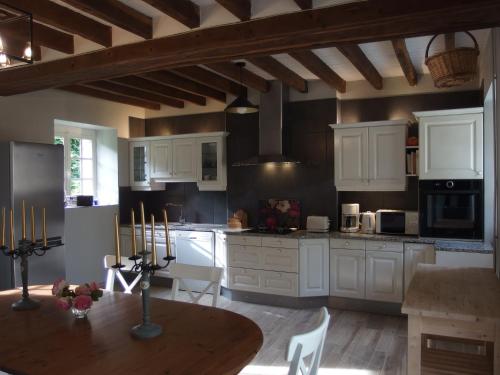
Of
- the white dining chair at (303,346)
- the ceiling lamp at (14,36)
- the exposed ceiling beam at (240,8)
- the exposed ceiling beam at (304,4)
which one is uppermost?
the exposed ceiling beam at (240,8)

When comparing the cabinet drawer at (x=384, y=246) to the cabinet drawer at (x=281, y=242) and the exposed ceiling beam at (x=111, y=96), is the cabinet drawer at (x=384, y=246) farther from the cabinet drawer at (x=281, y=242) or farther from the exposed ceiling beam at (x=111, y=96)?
the exposed ceiling beam at (x=111, y=96)

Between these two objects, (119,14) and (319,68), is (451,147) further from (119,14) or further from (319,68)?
(119,14)

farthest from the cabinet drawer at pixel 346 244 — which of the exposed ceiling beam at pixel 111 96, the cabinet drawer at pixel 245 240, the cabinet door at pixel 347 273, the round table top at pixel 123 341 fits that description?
the exposed ceiling beam at pixel 111 96

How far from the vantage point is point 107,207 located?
18.9 ft

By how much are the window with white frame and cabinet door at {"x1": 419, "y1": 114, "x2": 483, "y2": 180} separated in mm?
4264

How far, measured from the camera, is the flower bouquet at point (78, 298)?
2.04 m

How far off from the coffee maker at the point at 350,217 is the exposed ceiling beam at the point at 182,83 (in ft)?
7.18

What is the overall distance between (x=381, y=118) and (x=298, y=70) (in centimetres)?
113

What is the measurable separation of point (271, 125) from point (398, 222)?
1.86m

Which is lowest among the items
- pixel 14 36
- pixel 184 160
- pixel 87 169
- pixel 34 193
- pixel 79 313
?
pixel 79 313

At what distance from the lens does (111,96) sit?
5.62m

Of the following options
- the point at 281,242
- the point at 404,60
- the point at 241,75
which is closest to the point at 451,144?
the point at 404,60

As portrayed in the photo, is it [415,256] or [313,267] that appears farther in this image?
[313,267]

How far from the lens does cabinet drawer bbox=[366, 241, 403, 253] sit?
14.2 feet
